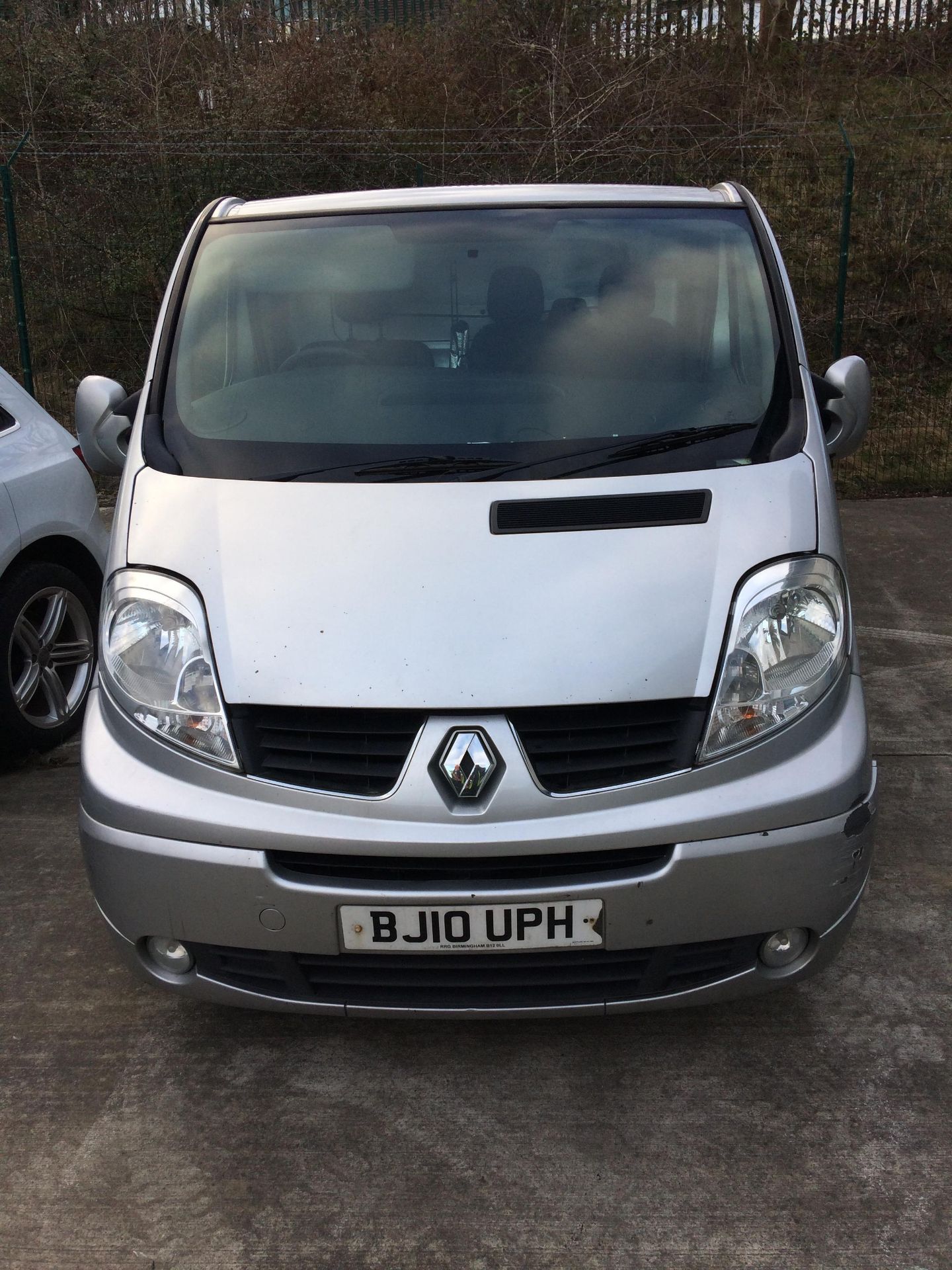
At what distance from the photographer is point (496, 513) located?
2.47m

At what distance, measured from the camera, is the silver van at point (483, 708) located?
84.0 inches

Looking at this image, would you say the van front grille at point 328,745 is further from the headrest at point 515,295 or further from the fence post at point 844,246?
the fence post at point 844,246

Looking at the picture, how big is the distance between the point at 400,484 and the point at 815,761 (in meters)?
1.07

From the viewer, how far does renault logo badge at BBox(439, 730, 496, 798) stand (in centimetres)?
213

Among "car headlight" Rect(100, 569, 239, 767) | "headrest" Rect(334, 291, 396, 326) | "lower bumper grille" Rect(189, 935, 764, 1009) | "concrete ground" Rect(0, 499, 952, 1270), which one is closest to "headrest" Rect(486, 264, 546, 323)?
"headrest" Rect(334, 291, 396, 326)

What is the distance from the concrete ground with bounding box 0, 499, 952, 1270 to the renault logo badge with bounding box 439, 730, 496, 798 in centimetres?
74

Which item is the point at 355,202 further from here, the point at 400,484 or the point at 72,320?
the point at 72,320

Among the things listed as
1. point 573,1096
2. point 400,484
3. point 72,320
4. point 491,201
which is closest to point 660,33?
point 72,320

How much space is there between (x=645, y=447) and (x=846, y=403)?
2.94 feet

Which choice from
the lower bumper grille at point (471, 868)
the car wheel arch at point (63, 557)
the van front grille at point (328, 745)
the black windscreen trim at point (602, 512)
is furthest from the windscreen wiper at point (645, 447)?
the car wheel arch at point (63, 557)

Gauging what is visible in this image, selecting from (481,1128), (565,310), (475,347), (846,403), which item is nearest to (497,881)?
(481,1128)

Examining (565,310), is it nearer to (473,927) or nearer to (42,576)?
(473,927)

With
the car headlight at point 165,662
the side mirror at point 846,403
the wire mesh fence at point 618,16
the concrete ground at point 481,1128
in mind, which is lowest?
the concrete ground at point 481,1128

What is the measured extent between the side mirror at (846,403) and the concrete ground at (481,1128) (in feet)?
4.34
